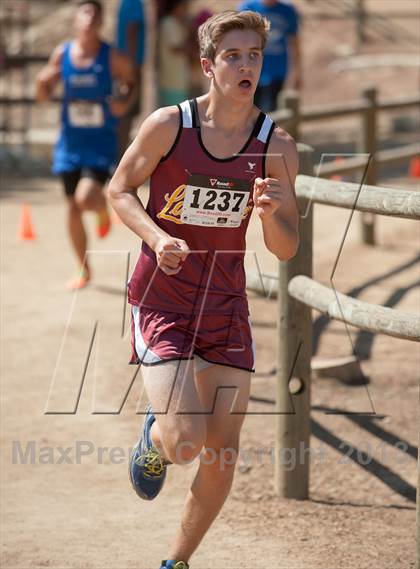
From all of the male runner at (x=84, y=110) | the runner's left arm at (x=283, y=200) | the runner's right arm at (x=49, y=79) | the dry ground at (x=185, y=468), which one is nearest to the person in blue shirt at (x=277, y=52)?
the dry ground at (x=185, y=468)

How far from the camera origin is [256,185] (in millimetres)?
3764

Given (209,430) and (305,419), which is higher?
(209,430)

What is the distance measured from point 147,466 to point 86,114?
16.6 feet

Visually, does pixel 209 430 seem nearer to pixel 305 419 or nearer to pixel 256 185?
pixel 256 185

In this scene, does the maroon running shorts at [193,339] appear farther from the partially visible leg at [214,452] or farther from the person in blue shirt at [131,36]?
the person in blue shirt at [131,36]

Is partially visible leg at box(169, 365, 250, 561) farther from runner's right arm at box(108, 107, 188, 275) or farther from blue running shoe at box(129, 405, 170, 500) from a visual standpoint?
runner's right arm at box(108, 107, 188, 275)

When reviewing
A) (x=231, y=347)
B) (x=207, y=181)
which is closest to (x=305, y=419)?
(x=231, y=347)

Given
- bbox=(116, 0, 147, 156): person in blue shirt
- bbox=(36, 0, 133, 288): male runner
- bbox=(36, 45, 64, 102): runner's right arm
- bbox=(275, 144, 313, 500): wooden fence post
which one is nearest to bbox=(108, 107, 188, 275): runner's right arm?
bbox=(275, 144, 313, 500): wooden fence post

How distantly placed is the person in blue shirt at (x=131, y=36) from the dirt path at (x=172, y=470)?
363 centimetres

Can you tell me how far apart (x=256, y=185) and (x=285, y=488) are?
180 centimetres

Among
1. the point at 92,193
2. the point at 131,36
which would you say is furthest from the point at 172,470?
the point at 131,36

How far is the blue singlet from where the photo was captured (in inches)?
342

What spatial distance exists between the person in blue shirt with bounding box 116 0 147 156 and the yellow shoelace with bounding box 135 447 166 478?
Result: 7225mm

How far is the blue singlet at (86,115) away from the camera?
8680mm
